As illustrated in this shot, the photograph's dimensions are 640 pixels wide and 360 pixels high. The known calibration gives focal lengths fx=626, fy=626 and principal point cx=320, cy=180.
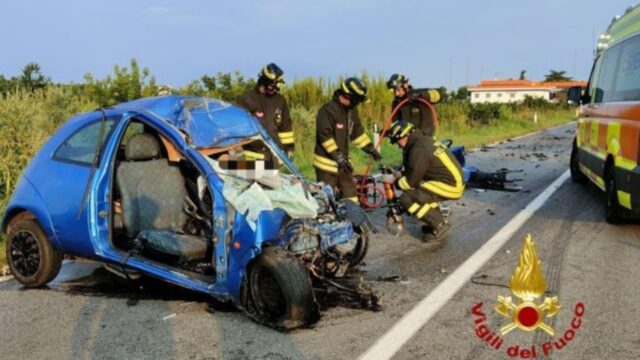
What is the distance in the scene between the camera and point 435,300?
4793 millimetres

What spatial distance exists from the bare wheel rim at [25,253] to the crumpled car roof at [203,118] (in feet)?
4.48

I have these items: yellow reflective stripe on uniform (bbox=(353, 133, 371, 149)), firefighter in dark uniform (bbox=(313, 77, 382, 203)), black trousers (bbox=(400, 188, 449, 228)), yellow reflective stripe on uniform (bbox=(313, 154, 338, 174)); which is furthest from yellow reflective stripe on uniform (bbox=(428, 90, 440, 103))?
black trousers (bbox=(400, 188, 449, 228))

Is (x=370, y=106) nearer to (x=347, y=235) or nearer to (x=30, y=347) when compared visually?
(x=347, y=235)

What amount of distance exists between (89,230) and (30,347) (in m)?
1.15

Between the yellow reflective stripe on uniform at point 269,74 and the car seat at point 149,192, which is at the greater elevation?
the yellow reflective stripe on uniform at point 269,74

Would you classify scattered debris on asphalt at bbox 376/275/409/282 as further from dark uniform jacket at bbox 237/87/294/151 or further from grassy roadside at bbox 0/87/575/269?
grassy roadside at bbox 0/87/575/269

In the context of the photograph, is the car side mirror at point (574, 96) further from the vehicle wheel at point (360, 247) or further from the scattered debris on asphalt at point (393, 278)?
the vehicle wheel at point (360, 247)

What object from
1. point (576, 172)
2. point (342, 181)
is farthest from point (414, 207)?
point (576, 172)

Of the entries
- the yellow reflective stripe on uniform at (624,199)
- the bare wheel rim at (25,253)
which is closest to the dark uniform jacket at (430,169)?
the yellow reflective stripe on uniform at (624,199)

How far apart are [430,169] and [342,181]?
122 centimetres

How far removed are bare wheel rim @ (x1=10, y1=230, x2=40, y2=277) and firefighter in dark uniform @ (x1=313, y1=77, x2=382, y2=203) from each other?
3476mm

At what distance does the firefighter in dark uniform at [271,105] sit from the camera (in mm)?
8117

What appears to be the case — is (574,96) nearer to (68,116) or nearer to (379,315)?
(379,315)

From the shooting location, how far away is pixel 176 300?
492cm
